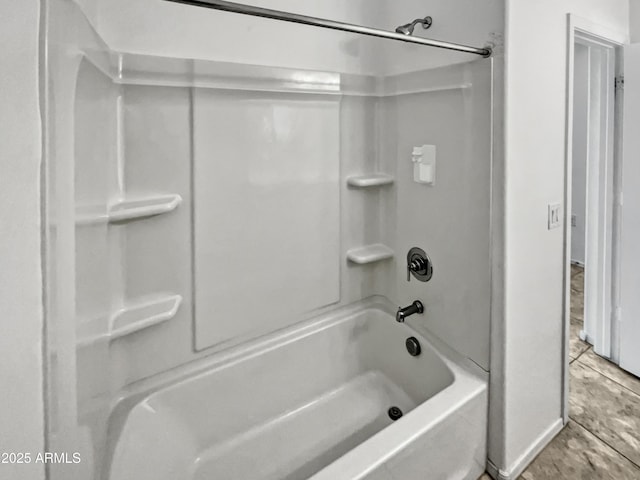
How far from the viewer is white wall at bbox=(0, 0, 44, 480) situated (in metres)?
0.59

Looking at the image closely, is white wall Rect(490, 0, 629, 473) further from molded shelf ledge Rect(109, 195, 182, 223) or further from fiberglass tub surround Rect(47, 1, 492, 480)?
molded shelf ledge Rect(109, 195, 182, 223)

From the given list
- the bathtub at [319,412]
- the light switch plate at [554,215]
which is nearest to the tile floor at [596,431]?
the bathtub at [319,412]

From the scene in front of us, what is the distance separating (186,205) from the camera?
4.68 ft

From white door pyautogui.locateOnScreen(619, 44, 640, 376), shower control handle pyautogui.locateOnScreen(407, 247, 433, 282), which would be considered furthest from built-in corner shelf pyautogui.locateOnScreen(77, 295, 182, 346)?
white door pyautogui.locateOnScreen(619, 44, 640, 376)

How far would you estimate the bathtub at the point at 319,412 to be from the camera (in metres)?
1.23

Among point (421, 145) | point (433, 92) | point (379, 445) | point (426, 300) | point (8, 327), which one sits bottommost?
point (379, 445)

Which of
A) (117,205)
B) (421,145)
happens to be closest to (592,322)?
(421,145)

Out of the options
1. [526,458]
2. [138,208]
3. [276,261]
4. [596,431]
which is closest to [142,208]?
[138,208]

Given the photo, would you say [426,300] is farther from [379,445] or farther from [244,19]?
[244,19]

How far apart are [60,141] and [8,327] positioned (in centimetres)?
35

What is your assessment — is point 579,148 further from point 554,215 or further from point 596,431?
point 596,431

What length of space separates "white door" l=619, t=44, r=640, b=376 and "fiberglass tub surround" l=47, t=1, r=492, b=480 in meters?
1.14

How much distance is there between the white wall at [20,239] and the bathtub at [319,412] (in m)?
0.66

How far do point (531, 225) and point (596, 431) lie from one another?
41.9 inches
